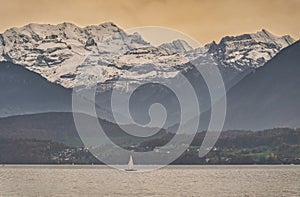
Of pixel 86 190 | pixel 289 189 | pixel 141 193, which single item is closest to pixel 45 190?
pixel 86 190

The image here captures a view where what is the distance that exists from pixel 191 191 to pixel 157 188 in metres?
13.5

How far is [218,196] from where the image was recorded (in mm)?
156750

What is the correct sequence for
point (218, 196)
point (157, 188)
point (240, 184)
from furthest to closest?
point (240, 184), point (157, 188), point (218, 196)

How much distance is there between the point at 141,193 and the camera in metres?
166

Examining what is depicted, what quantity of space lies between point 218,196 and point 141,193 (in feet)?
57.6

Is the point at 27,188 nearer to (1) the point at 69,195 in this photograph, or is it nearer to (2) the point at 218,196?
(1) the point at 69,195

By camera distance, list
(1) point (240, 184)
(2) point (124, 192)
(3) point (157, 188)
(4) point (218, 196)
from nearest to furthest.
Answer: (4) point (218, 196) → (2) point (124, 192) → (3) point (157, 188) → (1) point (240, 184)

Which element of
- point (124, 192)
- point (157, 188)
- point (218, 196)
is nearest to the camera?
point (218, 196)

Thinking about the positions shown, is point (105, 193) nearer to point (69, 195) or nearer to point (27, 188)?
point (69, 195)

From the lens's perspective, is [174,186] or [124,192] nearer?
[124,192]

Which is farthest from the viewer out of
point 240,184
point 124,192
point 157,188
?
point 240,184

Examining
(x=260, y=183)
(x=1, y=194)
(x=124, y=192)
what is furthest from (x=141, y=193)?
(x=260, y=183)

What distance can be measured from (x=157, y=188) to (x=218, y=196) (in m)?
28.3

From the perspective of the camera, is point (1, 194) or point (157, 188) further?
point (157, 188)
